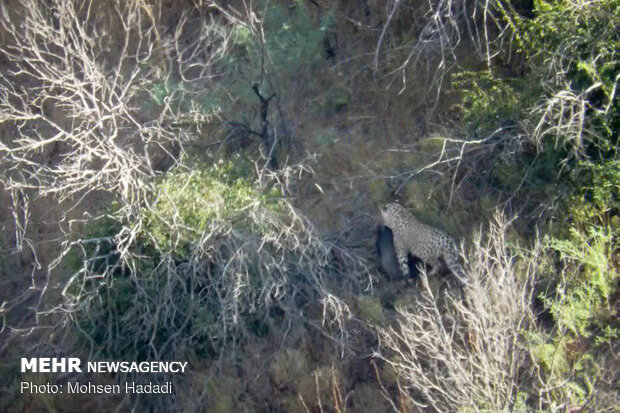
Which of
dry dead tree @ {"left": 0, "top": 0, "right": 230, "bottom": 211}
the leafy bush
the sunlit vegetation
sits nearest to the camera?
the sunlit vegetation

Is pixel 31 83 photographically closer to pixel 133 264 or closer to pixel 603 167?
pixel 133 264

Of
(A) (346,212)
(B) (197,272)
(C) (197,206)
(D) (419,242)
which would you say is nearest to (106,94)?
(C) (197,206)

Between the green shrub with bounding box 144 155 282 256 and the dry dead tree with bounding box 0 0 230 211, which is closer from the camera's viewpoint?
the dry dead tree with bounding box 0 0 230 211

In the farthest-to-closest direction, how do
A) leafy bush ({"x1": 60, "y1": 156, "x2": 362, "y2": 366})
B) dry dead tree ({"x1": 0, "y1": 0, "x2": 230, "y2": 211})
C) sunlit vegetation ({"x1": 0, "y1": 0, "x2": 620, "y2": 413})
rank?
leafy bush ({"x1": 60, "y1": 156, "x2": 362, "y2": 366}) < dry dead tree ({"x1": 0, "y1": 0, "x2": 230, "y2": 211}) < sunlit vegetation ({"x1": 0, "y1": 0, "x2": 620, "y2": 413})

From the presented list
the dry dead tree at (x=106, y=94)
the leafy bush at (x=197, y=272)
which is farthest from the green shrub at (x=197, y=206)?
Result: the dry dead tree at (x=106, y=94)

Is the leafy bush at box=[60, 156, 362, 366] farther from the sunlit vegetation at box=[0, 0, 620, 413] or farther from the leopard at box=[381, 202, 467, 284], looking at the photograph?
the leopard at box=[381, 202, 467, 284]

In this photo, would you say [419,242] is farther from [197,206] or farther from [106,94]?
[106,94]

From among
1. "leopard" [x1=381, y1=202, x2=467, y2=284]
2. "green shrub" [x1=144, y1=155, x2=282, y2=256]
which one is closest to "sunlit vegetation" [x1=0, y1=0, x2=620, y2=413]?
"green shrub" [x1=144, y1=155, x2=282, y2=256]

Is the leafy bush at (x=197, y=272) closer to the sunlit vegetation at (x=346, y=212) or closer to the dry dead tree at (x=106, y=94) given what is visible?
the sunlit vegetation at (x=346, y=212)

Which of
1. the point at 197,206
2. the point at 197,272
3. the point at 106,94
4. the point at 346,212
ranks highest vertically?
the point at 106,94
